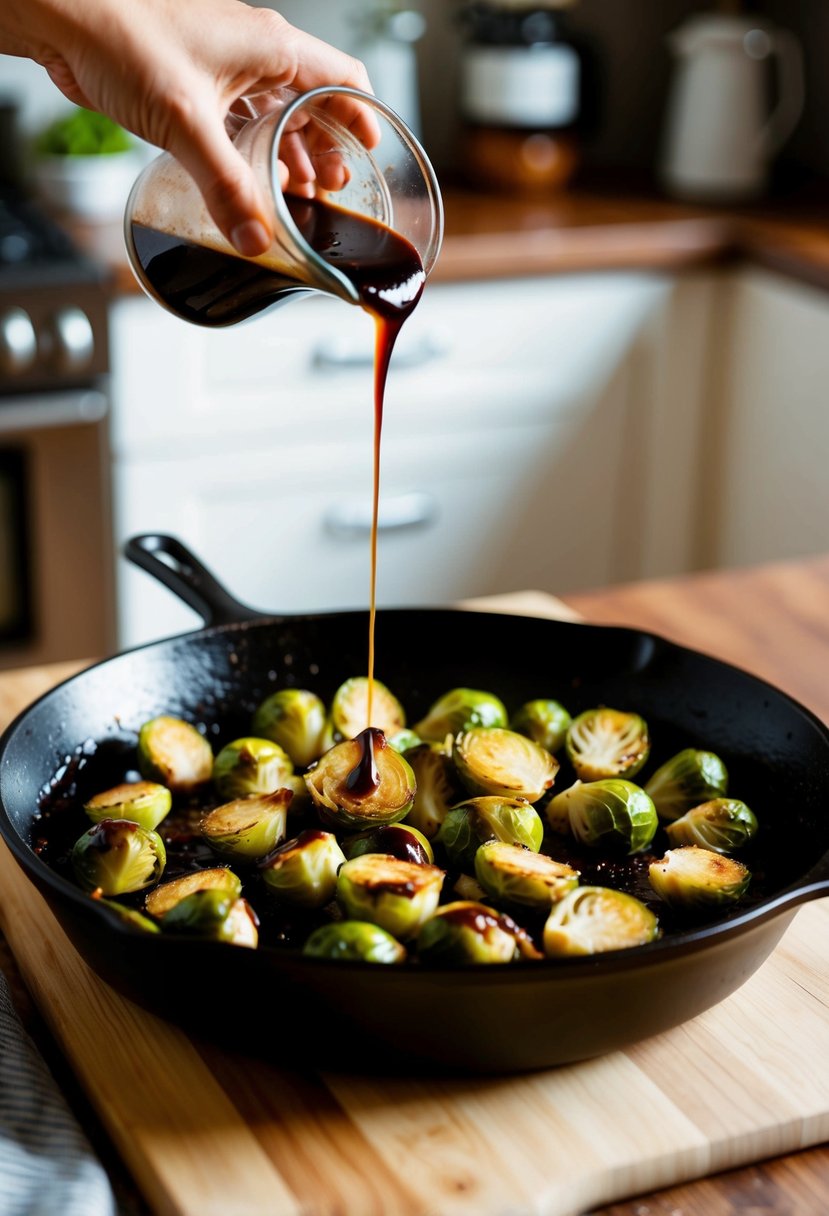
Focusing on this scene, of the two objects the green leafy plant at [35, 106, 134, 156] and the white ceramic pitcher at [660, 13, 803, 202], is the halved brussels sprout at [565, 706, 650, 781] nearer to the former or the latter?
the green leafy plant at [35, 106, 134, 156]

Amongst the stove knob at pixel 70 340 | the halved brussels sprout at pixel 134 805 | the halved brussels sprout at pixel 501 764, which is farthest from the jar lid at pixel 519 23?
the halved brussels sprout at pixel 134 805

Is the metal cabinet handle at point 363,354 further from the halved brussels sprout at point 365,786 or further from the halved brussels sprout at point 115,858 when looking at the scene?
the halved brussels sprout at point 115,858

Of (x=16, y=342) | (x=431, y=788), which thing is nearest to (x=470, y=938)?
(x=431, y=788)

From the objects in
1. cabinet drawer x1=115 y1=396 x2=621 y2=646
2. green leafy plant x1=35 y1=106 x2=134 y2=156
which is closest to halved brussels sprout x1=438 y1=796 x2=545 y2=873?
cabinet drawer x1=115 y1=396 x2=621 y2=646

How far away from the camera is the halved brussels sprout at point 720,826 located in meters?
1.11

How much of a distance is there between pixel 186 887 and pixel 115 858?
0.06 m

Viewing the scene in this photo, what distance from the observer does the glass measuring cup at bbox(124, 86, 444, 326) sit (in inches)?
43.4

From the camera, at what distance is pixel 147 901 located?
1011mm

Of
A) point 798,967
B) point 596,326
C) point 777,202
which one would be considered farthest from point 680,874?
point 777,202

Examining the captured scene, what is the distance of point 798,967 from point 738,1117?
0.19 metres

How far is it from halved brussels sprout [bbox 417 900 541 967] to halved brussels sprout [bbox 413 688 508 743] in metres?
0.35

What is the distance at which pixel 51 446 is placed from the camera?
252cm

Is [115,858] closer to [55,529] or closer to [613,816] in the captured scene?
[613,816]

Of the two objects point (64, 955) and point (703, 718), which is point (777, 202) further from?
point (64, 955)
